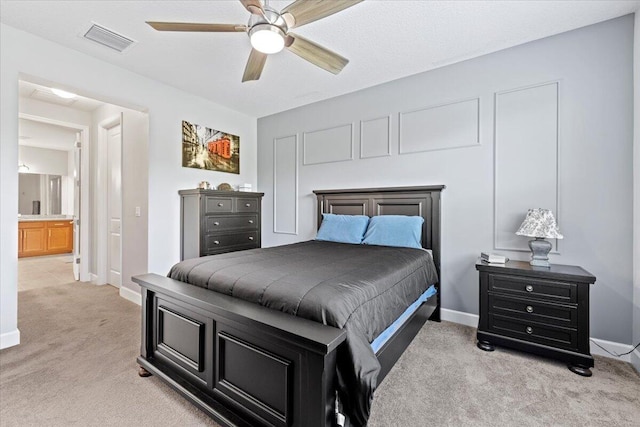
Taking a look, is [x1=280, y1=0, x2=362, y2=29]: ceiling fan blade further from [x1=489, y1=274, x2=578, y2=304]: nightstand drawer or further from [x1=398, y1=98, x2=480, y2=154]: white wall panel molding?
[x1=489, y1=274, x2=578, y2=304]: nightstand drawer

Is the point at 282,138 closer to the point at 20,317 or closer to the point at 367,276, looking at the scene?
the point at 367,276

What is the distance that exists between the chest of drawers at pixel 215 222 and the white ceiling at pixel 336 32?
148 centimetres

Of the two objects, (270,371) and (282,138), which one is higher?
(282,138)

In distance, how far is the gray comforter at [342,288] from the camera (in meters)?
1.24

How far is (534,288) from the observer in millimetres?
2305

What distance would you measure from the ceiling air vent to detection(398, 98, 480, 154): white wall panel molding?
2.97 metres

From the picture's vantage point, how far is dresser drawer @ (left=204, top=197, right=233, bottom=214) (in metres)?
3.71

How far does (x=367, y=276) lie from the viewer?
1.80m

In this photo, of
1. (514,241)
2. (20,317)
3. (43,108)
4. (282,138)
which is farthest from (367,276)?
(43,108)

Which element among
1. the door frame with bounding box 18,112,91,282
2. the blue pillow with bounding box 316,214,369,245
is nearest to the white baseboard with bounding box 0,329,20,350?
the door frame with bounding box 18,112,91,282

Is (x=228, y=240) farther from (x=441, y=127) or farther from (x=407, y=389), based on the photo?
(x=441, y=127)

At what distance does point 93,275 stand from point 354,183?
14.2 feet

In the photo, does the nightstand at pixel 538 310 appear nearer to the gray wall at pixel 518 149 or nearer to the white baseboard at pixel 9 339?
the gray wall at pixel 518 149

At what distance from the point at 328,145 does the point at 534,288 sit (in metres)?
2.90
